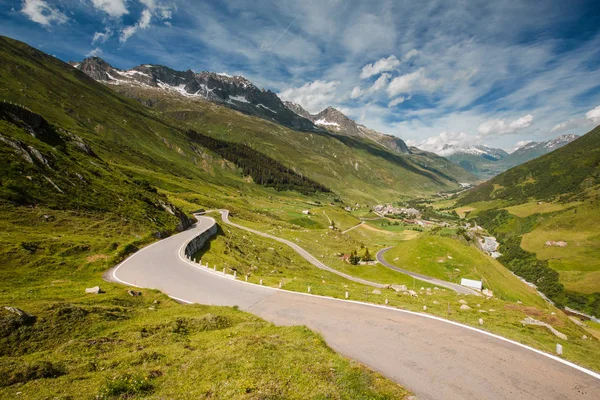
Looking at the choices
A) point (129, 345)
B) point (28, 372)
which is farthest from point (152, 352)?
point (28, 372)

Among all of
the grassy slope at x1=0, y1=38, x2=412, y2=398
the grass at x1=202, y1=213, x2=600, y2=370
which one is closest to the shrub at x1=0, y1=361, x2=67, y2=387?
the grassy slope at x1=0, y1=38, x2=412, y2=398

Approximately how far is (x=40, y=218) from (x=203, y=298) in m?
30.7

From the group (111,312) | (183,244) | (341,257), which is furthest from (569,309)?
(111,312)

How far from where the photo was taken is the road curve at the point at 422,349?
1437 centimetres

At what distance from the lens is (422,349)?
710 inches

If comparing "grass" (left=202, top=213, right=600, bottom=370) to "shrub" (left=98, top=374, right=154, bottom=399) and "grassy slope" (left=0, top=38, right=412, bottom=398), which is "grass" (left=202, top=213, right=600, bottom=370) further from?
"shrub" (left=98, top=374, right=154, bottom=399)

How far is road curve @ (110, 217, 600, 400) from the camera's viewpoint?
1437cm

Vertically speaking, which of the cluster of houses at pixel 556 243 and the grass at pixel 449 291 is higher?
the cluster of houses at pixel 556 243

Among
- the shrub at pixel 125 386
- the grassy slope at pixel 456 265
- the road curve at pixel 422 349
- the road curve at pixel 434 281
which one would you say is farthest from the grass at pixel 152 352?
the grassy slope at pixel 456 265

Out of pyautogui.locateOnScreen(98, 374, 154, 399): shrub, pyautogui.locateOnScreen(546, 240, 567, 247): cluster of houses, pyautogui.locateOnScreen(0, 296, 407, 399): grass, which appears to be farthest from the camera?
pyautogui.locateOnScreen(546, 240, 567, 247): cluster of houses

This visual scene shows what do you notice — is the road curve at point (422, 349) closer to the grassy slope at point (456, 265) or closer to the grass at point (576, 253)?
the grassy slope at point (456, 265)

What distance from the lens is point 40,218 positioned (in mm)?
39625

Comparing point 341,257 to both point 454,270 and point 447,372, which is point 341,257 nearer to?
point 454,270

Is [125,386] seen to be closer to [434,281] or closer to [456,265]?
[434,281]
